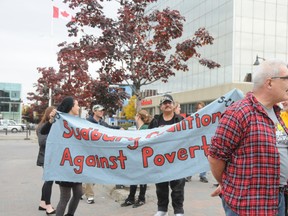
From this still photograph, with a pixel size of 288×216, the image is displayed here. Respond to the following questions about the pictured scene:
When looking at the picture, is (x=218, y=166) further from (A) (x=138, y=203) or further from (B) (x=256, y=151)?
(A) (x=138, y=203)

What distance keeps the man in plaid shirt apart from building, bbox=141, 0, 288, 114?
36.3m

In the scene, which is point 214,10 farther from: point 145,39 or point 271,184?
point 271,184

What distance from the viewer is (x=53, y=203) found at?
7.48m

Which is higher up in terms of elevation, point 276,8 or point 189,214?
point 276,8

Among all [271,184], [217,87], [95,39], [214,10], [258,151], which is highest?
[214,10]

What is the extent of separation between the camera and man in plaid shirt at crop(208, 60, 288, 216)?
2635mm

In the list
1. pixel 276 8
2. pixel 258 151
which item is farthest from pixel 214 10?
pixel 258 151

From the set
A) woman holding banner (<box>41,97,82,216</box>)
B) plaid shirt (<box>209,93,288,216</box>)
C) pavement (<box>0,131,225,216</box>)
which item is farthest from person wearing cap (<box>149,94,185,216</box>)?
plaid shirt (<box>209,93,288,216</box>)

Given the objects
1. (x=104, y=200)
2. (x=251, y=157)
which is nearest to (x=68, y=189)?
(x=104, y=200)

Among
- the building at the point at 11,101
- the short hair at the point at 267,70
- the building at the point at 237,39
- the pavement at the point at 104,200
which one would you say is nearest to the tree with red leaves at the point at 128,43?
the pavement at the point at 104,200

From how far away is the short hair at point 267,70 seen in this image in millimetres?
2762

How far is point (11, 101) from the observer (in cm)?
10112

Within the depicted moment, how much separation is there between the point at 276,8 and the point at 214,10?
21.9 ft

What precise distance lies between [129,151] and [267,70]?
127 inches
